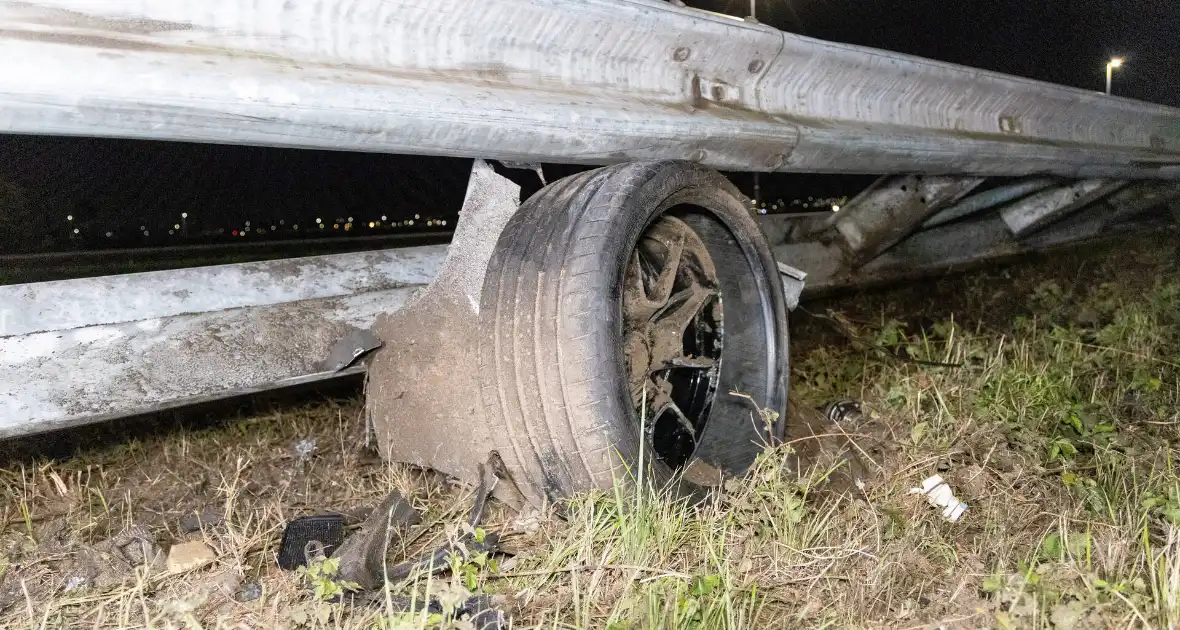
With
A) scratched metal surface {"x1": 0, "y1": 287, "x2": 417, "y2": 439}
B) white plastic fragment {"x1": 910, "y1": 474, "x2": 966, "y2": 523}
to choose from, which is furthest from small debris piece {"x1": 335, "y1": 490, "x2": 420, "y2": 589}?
white plastic fragment {"x1": 910, "y1": 474, "x2": 966, "y2": 523}

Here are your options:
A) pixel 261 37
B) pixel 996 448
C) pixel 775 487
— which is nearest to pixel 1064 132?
pixel 996 448

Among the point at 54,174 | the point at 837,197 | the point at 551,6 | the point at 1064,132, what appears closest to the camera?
the point at 551,6

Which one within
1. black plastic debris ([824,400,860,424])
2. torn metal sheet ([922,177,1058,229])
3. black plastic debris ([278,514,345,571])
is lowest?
black plastic debris ([278,514,345,571])

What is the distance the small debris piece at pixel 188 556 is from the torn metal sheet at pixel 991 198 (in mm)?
3994

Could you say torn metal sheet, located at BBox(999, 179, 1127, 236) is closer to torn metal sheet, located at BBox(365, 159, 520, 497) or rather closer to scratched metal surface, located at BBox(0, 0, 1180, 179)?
scratched metal surface, located at BBox(0, 0, 1180, 179)

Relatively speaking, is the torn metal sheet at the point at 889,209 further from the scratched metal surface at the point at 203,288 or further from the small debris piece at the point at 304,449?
the small debris piece at the point at 304,449

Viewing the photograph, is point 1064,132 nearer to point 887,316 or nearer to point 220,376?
point 887,316

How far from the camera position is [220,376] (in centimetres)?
251

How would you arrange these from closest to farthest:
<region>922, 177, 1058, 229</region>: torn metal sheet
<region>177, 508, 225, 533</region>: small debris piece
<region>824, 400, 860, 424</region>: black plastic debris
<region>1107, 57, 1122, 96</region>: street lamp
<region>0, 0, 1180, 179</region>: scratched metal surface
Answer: <region>0, 0, 1180, 179</region>: scratched metal surface
<region>177, 508, 225, 533</region>: small debris piece
<region>824, 400, 860, 424</region>: black plastic debris
<region>922, 177, 1058, 229</region>: torn metal sheet
<region>1107, 57, 1122, 96</region>: street lamp

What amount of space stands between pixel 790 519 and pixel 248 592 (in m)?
1.34

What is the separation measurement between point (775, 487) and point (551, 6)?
1440 millimetres

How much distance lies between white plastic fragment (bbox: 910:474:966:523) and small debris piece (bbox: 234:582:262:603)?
1883 millimetres

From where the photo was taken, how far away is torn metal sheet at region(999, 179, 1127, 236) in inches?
210

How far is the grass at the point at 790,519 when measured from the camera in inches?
79.0
